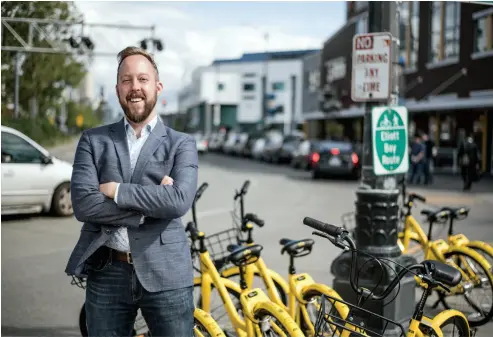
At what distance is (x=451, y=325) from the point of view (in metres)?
4.15

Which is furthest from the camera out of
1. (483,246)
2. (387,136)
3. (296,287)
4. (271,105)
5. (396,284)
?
(271,105)

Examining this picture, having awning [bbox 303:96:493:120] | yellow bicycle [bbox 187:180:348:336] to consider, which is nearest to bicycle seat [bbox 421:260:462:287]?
yellow bicycle [bbox 187:180:348:336]

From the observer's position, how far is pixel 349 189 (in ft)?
65.9

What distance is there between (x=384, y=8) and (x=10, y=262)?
534 centimetres

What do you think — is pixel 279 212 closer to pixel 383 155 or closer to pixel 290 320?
pixel 383 155

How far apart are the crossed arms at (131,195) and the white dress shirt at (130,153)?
0.06 meters

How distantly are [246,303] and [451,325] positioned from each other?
3.82ft

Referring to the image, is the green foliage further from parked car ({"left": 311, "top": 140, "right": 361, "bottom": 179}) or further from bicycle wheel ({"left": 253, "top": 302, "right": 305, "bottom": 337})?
parked car ({"left": 311, "top": 140, "right": 361, "bottom": 179})

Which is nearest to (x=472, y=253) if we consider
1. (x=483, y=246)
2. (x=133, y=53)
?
(x=483, y=246)

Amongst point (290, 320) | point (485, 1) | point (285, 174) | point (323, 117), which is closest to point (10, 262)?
point (290, 320)

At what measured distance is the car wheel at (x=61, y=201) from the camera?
1248cm

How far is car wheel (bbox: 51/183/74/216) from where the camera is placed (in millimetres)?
12484

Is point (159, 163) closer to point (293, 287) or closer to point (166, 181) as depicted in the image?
point (166, 181)

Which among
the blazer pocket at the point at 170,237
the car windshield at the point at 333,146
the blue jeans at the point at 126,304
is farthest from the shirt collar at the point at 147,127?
the car windshield at the point at 333,146
